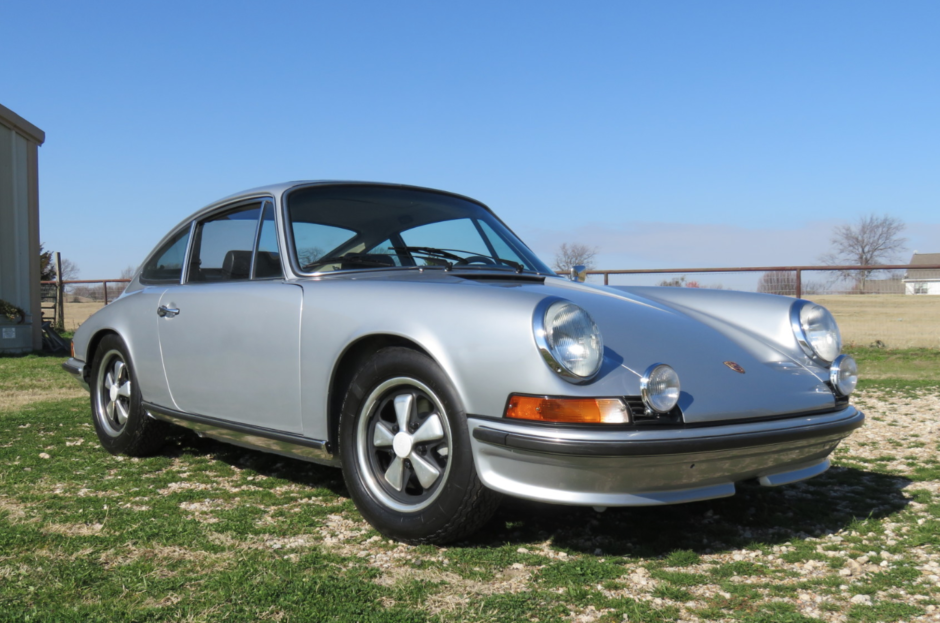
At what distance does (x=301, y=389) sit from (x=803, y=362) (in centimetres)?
209

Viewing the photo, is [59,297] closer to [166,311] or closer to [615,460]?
[166,311]

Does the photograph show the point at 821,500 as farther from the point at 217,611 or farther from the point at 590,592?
the point at 217,611

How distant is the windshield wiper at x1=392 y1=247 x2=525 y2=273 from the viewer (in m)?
3.73

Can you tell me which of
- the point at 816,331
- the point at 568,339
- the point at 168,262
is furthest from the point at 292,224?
the point at 816,331

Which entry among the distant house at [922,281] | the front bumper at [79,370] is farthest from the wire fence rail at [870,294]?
the front bumper at [79,370]

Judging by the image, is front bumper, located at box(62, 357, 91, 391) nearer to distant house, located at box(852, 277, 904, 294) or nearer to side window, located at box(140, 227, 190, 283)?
side window, located at box(140, 227, 190, 283)

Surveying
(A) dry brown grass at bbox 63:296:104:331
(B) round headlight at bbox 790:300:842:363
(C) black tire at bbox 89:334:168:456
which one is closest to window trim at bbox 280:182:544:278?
(B) round headlight at bbox 790:300:842:363

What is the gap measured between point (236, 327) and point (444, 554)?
4.95 feet

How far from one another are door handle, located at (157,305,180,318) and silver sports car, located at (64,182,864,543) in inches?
0.5

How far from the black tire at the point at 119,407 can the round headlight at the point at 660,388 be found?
9.86ft

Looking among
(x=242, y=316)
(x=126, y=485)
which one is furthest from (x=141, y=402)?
(x=242, y=316)

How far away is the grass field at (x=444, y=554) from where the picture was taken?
7.35 feet

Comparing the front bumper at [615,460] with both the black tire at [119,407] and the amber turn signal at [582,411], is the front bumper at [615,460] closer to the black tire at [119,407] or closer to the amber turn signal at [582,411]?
the amber turn signal at [582,411]

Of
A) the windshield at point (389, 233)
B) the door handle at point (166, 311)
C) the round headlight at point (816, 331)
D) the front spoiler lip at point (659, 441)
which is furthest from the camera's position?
the door handle at point (166, 311)
